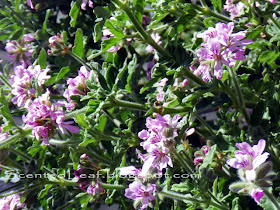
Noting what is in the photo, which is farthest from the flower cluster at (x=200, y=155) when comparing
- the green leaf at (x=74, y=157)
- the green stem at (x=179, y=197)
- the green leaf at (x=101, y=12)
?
the green leaf at (x=101, y=12)

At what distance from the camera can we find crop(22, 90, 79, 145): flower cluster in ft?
4.38

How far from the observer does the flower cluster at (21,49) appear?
201cm

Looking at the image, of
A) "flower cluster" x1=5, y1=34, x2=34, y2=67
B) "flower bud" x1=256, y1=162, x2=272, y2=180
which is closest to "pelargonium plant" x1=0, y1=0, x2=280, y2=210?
"flower bud" x1=256, y1=162, x2=272, y2=180

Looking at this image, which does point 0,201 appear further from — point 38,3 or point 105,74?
point 38,3

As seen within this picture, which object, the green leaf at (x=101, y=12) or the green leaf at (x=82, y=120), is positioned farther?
the green leaf at (x=82, y=120)

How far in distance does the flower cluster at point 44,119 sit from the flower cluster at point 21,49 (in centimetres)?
70

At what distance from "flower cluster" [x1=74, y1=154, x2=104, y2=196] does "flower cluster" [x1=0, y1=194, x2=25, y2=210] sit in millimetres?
241

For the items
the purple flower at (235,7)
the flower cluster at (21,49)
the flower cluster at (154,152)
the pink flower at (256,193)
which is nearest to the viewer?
the pink flower at (256,193)

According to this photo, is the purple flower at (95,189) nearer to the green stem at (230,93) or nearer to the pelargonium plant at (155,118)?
the pelargonium plant at (155,118)

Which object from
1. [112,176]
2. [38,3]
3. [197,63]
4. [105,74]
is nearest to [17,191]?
[112,176]

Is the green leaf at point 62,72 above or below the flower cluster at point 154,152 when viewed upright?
above

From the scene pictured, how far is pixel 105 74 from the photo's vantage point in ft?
4.48

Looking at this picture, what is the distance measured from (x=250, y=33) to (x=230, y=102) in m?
0.22

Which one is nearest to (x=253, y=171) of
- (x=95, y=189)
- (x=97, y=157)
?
(x=95, y=189)
